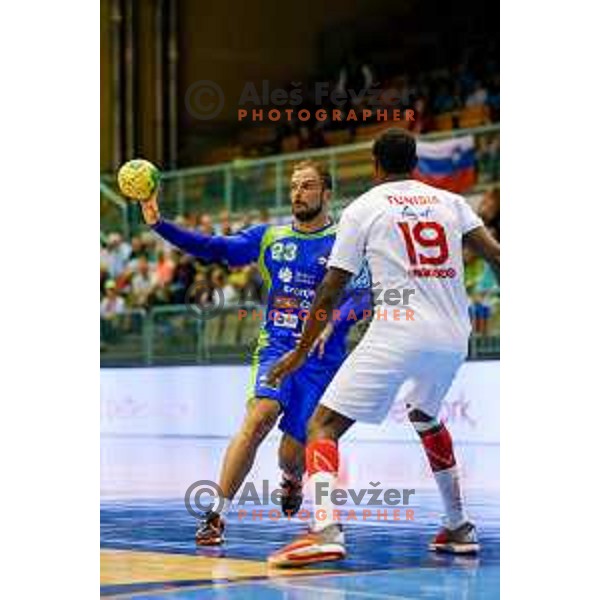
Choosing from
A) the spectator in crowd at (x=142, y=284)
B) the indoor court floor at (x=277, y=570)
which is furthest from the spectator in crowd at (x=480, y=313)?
the indoor court floor at (x=277, y=570)

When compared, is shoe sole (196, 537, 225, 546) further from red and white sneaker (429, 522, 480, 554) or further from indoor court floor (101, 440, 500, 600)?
red and white sneaker (429, 522, 480, 554)

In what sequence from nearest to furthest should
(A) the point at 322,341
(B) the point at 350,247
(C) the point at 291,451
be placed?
(B) the point at 350,247
(A) the point at 322,341
(C) the point at 291,451

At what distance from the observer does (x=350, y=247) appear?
520cm

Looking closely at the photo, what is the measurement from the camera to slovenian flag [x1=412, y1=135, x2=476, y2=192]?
11.7 m

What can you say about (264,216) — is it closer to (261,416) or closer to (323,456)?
(261,416)

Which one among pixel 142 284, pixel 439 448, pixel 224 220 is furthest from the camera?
pixel 142 284

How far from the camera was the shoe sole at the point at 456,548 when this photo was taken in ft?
18.1

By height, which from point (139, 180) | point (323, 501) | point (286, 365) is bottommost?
point (323, 501)

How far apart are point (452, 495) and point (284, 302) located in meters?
1.07

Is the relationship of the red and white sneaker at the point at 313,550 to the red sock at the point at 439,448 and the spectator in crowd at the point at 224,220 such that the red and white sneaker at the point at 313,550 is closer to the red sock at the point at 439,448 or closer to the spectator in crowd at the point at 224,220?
the red sock at the point at 439,448

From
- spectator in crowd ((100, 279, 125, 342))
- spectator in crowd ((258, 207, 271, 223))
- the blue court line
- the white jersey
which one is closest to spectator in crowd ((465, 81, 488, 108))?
the blue court line

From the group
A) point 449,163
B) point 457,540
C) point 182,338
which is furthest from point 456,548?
point 182,338
